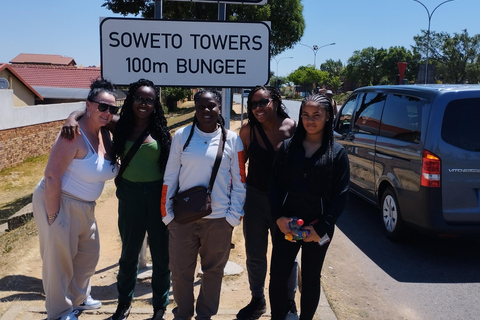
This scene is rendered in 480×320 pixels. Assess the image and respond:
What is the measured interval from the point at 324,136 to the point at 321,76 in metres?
70.8

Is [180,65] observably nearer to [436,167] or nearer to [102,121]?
[102,121]

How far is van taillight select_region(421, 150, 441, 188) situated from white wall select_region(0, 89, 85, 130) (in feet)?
47.8

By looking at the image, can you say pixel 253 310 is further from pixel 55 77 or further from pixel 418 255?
pixel 55 77

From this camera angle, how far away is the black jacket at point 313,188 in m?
3.12

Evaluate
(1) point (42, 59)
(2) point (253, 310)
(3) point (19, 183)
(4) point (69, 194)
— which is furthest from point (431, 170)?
(1) point (42, 59)

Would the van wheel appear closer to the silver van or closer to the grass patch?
the silver van

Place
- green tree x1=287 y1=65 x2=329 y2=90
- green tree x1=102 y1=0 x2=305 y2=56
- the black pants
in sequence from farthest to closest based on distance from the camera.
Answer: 1. green tree x1=287 y1=65 x2=329 y2=90
2. green tree x1=102 y1=0 x2=305 y2=56
3. the black pants

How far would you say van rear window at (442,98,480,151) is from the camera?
5070 millimetres

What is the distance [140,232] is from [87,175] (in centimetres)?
53

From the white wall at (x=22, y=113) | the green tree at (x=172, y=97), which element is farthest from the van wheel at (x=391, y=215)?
the green tree at (x=172, y=97)

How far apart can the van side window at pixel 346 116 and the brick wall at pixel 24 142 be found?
1305cm

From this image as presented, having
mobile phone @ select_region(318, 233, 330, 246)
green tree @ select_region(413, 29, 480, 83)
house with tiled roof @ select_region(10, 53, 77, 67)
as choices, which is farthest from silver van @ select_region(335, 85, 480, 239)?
house with tiled roof @ select_region(10, 53, 77, 67)

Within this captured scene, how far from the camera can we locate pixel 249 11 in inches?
976

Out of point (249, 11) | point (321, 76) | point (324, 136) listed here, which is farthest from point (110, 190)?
point (321, 76)
